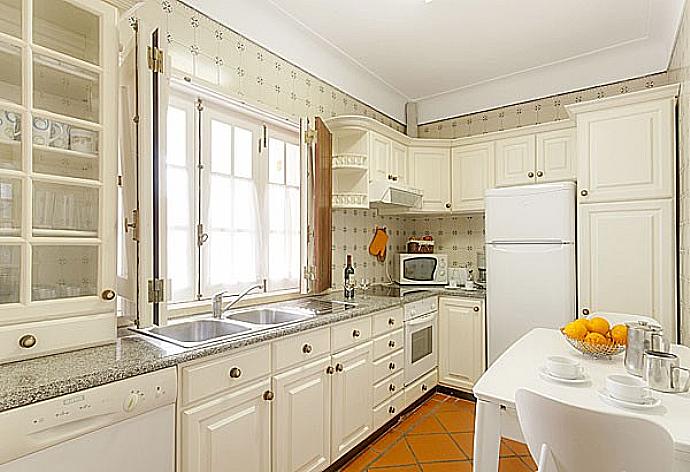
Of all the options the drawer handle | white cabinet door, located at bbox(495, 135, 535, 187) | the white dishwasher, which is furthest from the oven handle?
the white dishwasher

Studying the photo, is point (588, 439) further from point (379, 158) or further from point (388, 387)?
point (379, 158)

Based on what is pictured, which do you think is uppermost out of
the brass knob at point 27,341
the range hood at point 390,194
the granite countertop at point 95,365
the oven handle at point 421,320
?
the range hood at point 390,194

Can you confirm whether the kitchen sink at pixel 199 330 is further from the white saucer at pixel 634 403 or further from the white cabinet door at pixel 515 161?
the white cabinet door at pixel 515 161

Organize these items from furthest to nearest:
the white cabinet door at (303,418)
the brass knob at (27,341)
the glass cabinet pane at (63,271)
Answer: the white cabinet door at (303,418)
the glass cabinet pane at (63,271)
the brass knob at (27,341)

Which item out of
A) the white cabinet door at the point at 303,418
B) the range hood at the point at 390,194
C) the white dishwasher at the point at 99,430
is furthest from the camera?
the range hood at the point at 390,194

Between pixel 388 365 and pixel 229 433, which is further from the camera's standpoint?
pixel 388 365

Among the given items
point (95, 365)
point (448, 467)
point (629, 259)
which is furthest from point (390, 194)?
point (95, 365)

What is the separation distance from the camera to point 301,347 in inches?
80.0

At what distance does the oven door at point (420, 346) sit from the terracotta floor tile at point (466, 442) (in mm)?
495

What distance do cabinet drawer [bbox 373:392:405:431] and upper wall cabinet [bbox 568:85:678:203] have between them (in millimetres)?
1904

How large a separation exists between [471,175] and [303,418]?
2.58 m

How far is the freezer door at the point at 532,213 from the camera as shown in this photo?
2883mm

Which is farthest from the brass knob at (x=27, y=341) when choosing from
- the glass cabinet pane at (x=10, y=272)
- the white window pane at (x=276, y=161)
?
the white window pane at (x=276, y=161)

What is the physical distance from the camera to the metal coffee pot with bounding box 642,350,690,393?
1.27 metres
